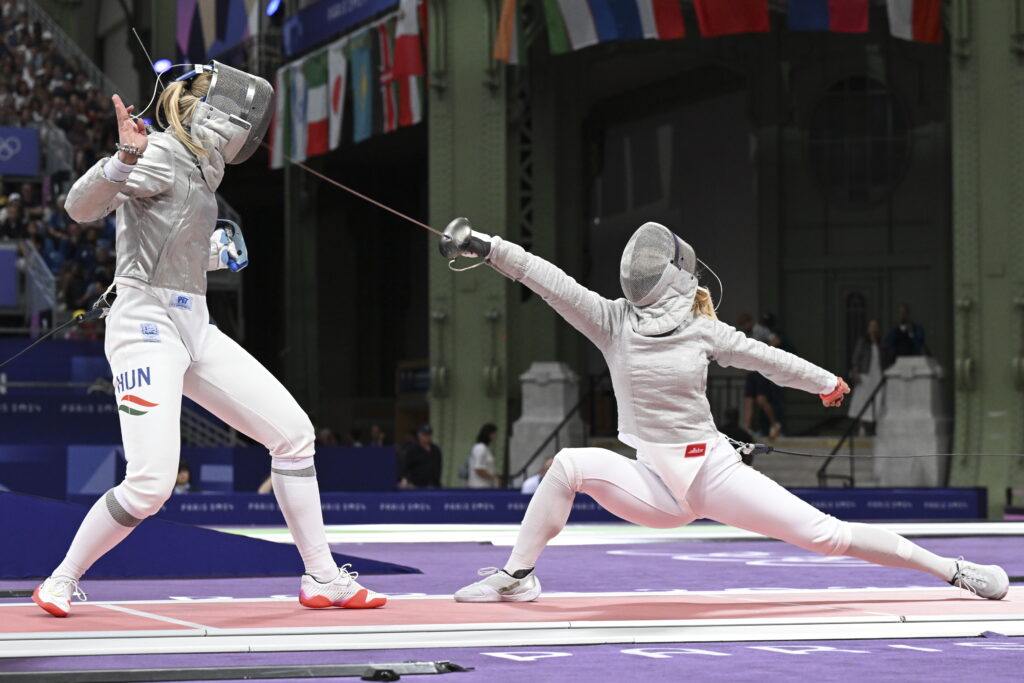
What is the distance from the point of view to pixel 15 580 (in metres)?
8.26

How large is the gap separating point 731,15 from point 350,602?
15.7 meters

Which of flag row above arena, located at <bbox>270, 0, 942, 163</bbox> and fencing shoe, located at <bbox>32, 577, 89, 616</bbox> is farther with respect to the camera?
flag row above arena, located at <bbox>270, 0, 942, 163</bbox>

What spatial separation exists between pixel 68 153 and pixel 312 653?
74.6 ft

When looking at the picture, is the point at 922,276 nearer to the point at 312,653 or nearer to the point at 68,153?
the point at 68,153

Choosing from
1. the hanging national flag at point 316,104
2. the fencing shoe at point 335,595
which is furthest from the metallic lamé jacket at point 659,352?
the hanging national flag at point 316,104

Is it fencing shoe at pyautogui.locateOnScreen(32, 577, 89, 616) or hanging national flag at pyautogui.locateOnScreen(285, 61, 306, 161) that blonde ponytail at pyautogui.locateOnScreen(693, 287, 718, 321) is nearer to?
fencing shoe at pyautogui.locateOnScreen(32, 577, 89, 616)

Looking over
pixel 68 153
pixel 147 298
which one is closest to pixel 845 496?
pixel 147 298

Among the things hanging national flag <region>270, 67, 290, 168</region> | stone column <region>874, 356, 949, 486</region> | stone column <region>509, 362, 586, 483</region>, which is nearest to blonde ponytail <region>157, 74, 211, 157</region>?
stone column <region>874, 356, 949, 486</region>

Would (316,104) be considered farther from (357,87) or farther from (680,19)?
(680,19)

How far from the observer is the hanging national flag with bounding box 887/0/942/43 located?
20.8 metres

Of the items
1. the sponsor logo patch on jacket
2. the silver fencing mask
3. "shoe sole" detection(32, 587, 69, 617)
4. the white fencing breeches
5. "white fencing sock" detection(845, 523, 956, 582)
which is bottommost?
"shoe sole" detection(32, 587, 69, 617)

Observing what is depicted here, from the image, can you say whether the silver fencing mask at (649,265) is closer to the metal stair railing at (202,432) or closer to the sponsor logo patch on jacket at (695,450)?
the sponsor logo patch on jacket at (695,450)

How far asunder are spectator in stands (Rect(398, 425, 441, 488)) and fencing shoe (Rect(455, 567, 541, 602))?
1259cm

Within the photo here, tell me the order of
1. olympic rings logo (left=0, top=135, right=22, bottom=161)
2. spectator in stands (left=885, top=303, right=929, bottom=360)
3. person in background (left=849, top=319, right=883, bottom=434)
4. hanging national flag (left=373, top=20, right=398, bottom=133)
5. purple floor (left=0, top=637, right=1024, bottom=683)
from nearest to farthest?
purple floor (left=0, top=637, right=1024, bottom=683), spectator in stands (left=885, top=303, right=929, bottom=360), person in background (left=849, top=319, right=883, bottom=434), hanging national flag (left=373, top=20, right=398, bottom=133), olympic rings logo (left=0, top=135, right=22, bottom=161)
